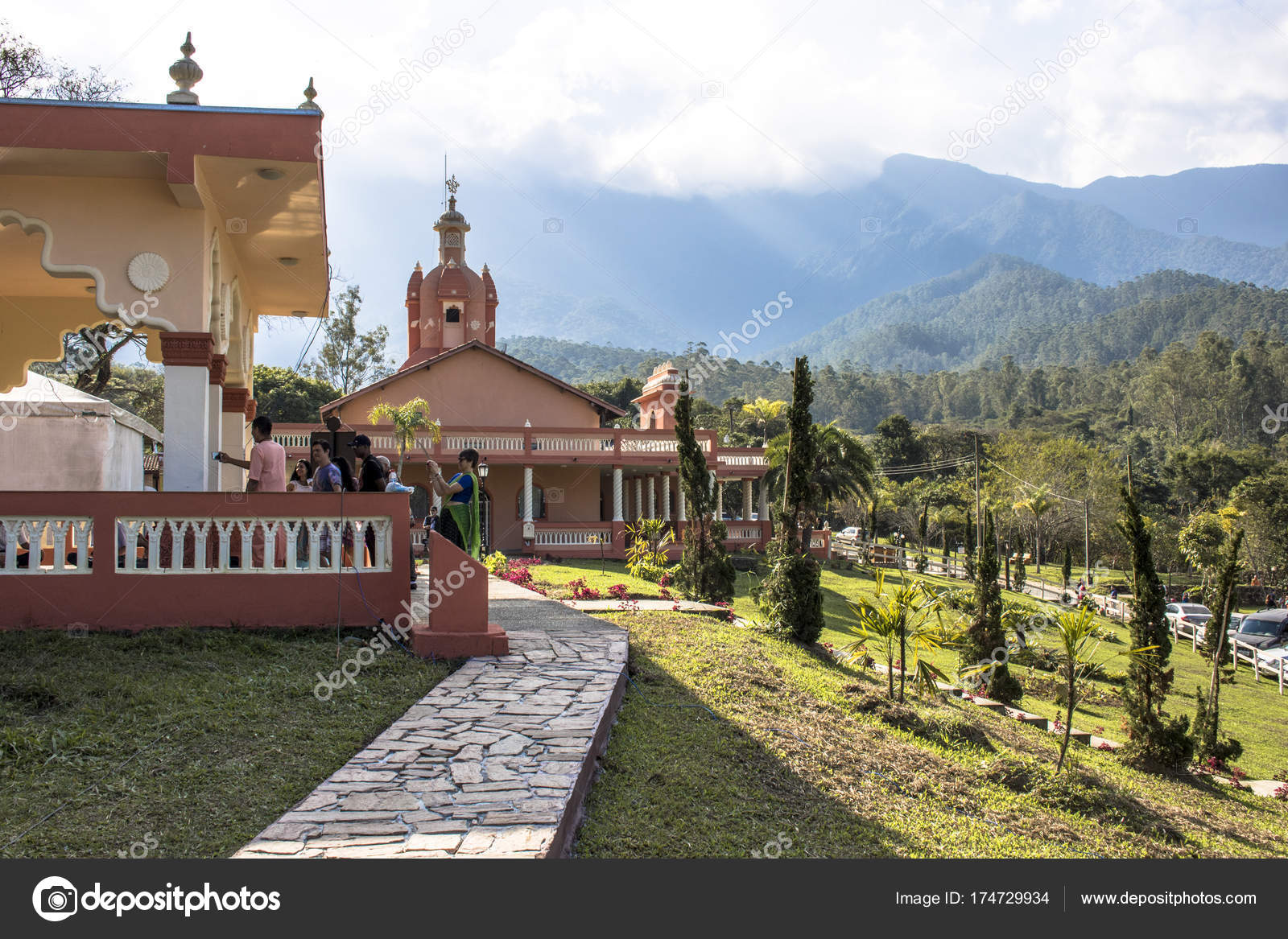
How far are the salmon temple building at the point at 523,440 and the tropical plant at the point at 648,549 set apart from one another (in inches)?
27.1

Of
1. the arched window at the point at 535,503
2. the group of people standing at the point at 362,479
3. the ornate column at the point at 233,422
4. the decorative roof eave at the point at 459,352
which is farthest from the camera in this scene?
the decorative roof eave at the point at 459,352

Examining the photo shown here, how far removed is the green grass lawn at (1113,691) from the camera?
42.0 feet

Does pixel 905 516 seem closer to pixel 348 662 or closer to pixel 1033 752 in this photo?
pixel 1033 752

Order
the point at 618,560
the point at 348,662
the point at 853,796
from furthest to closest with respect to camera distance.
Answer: the point at 618,560 < the point at 348,662 < the point at 853,796

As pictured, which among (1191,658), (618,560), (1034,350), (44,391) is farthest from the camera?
(1034,350)

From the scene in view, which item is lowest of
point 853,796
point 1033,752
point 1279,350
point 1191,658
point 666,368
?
point 1191,658

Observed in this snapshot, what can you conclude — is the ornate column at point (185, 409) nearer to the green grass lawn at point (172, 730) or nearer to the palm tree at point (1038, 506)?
the green grass lawn at point (172, 730)

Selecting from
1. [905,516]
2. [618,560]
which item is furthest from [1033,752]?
[905,516]

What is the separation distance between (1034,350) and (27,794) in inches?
8374

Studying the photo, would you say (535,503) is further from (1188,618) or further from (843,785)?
(843,785)

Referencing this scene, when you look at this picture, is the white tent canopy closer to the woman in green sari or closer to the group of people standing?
the group of people standing

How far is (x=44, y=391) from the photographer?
542 inches

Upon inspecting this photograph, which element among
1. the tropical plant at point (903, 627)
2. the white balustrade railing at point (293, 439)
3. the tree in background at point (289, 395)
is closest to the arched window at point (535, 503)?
the white balustrade railing at point (293, 439)

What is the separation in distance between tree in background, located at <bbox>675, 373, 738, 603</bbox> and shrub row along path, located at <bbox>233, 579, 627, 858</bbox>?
32.2ft
